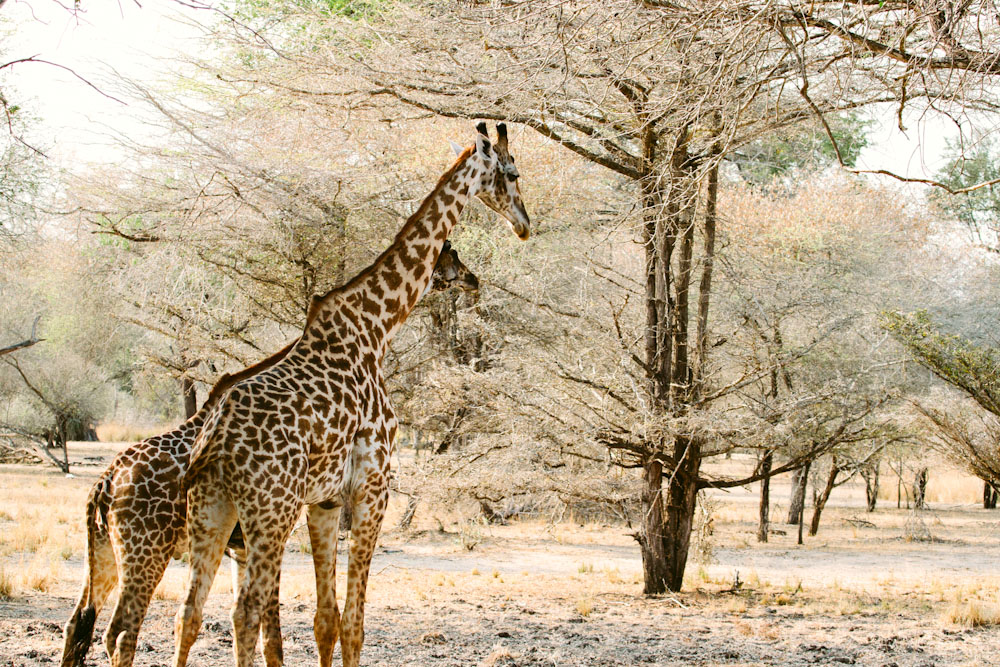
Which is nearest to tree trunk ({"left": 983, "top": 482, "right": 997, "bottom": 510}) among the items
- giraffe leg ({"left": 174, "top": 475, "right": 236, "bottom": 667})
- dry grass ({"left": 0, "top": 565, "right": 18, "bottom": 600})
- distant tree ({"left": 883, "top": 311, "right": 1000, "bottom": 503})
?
distant tree ({"left": 883, "top": 311, "right": 1000, "bottom": 503})

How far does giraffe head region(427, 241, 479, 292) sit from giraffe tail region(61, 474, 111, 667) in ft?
6.82

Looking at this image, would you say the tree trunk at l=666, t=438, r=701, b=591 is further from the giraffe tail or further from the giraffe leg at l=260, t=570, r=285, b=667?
the giraffe tail

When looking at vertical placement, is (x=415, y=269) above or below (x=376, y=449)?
above

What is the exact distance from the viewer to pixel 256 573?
13.6 ft

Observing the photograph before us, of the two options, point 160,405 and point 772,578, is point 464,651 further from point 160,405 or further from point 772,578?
point 160,405

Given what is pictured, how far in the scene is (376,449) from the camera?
15.7 feet

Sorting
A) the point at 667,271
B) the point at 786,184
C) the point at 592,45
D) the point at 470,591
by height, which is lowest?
the point at 470,591

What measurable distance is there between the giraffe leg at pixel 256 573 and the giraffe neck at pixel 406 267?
1.19 meters

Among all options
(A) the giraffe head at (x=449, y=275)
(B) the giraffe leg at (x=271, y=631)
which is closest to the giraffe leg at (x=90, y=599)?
(B) the giraffe leg at (x=271, y=631)

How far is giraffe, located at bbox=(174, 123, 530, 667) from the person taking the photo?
163 inches

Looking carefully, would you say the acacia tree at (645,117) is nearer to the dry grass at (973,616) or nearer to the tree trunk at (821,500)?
the dry grass at (973,616)

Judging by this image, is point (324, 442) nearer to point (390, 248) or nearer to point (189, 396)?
point (390, 248)

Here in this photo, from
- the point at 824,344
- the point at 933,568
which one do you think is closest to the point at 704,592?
the point at 824,344

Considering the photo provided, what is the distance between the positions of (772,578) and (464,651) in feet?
18.6
